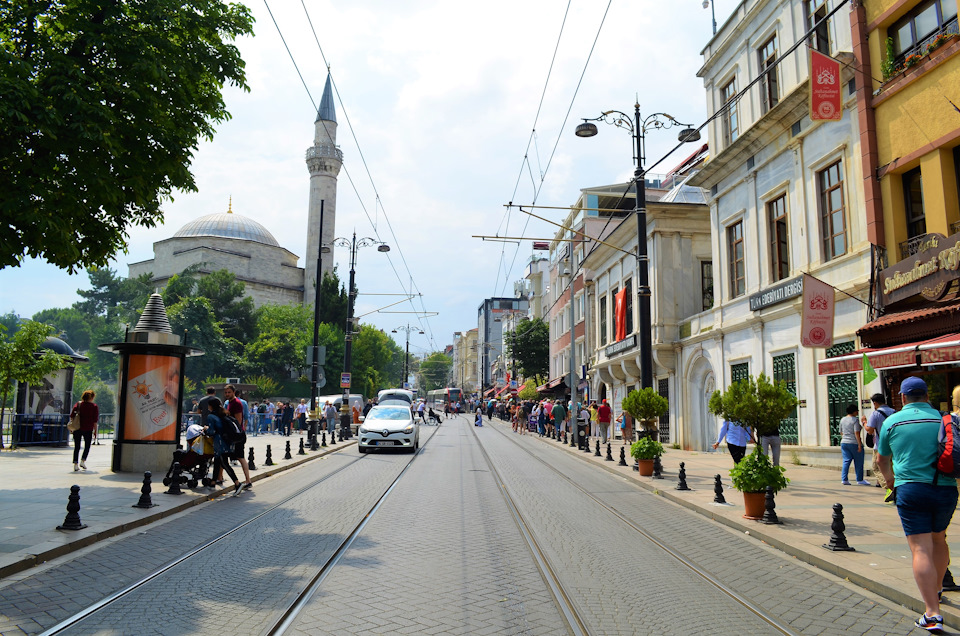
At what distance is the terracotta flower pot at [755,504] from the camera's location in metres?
9.27

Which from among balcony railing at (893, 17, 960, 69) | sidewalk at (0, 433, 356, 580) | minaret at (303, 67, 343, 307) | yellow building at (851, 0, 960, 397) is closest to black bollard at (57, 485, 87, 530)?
sidewalk at (0, 433, 356, 580)

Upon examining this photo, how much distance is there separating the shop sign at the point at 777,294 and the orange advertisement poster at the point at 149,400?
48.0ft

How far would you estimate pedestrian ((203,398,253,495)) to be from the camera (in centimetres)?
1179

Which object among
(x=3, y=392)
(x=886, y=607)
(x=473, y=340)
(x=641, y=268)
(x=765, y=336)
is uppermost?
(x=473, y=340)

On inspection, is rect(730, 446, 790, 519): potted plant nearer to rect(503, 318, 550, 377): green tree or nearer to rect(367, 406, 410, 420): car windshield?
rect(367, 406, 410, 420): car windshield

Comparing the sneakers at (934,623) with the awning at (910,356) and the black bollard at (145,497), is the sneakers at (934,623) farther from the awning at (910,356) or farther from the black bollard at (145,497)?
the black bollard at (145,497)

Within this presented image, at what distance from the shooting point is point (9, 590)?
5.68 m

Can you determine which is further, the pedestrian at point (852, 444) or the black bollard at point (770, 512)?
the pedestrian at point (852, 444)

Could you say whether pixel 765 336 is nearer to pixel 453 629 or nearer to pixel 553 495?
pixel 553 495

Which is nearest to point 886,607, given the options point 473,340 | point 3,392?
point 3,392

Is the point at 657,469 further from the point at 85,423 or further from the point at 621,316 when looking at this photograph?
the point at 621,316

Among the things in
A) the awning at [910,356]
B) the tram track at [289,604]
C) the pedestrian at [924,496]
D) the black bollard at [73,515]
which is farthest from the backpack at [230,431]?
the awning at [910,356]

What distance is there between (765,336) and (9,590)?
18.0 metres

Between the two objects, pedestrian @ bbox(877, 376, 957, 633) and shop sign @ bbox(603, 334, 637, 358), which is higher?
shop sign @ bbox(603, 334, 637, 358)
